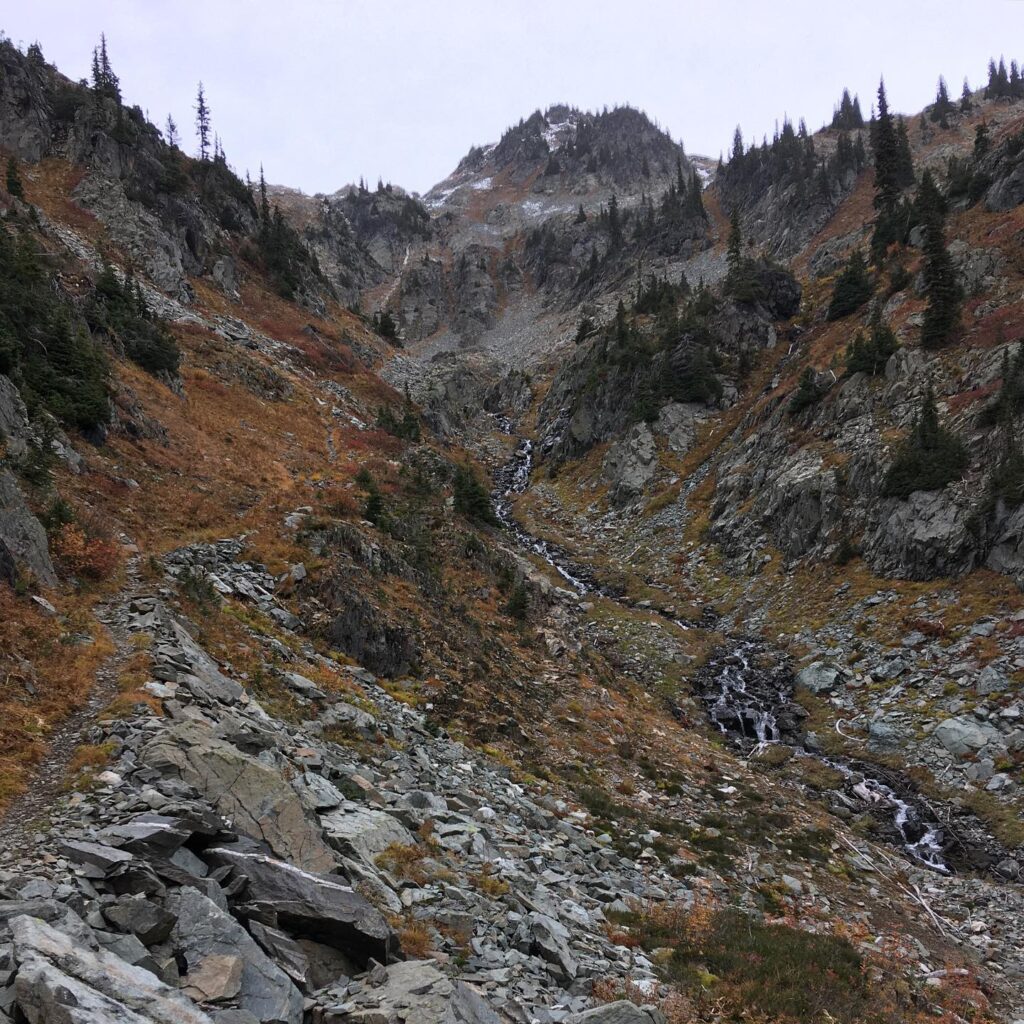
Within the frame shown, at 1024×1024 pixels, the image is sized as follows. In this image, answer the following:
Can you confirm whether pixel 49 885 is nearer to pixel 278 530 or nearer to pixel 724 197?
pixel 278 530

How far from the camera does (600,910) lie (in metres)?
12.8

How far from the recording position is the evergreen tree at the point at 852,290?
58031mm

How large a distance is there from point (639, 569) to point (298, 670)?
1375 inches

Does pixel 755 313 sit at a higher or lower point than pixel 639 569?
higher

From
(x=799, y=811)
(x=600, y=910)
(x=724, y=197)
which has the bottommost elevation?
(x=799, y=811)

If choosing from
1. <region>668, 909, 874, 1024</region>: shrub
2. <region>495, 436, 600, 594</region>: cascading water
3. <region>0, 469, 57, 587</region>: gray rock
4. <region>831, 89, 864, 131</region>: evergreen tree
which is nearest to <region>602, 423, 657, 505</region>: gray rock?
<region>495, 436, 600, 594</region>: cascading water

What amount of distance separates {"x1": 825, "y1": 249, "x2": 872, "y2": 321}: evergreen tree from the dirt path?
62.7 metres

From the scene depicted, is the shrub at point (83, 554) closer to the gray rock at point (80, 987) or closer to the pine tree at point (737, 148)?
the gray rock at point (80, 987)

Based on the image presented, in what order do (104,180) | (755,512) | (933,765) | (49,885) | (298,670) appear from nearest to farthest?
(49,885), (298,670), (933,765), (755,512), (104,180)

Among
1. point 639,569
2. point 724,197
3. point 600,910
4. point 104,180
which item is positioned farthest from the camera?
point 724,197

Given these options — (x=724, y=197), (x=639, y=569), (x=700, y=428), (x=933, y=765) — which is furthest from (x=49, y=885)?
(x=724, y=197)

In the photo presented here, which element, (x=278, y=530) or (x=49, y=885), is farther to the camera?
(x=278, y=530)

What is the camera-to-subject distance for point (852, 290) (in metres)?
58.9

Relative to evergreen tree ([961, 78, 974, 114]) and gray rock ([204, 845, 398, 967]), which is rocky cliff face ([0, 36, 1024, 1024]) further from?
evergreen tree ([961, 78, 974, 114])
